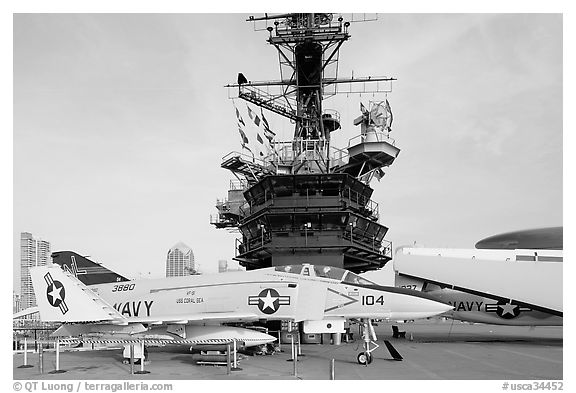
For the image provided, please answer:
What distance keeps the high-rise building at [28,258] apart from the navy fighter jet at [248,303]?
1392mm

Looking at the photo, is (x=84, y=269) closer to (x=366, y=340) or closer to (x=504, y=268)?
(x=366, y=340)

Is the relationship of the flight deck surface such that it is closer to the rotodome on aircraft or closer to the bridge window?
the rotodome on aircraft

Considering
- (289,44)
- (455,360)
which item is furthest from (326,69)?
(455,360)

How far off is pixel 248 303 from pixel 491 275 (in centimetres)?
812

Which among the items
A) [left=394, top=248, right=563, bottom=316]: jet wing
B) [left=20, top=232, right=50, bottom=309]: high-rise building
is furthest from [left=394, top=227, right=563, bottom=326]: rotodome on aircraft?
[left=20, top=232, right=50, bottom=309]: high-rise building

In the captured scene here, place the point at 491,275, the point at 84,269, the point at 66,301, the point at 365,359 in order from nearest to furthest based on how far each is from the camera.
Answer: the point at 365,359, the point at 66,301, the point at 491,275, the point at 84,269

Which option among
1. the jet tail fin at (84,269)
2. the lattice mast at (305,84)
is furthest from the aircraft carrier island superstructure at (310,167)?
the jet tail fin at (84,269)

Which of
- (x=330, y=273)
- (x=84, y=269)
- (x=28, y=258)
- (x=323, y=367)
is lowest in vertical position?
(x=323, y=367)

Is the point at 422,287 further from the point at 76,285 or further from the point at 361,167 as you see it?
the point at 76,285

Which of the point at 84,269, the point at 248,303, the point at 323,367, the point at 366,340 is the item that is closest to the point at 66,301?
the point at 248,303

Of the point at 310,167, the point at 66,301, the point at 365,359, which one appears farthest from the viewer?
the point at 310,167

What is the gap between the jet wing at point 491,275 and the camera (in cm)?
1409

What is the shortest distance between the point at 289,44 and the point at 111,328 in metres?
16.1

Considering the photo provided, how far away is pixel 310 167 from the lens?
2317 centimetres
